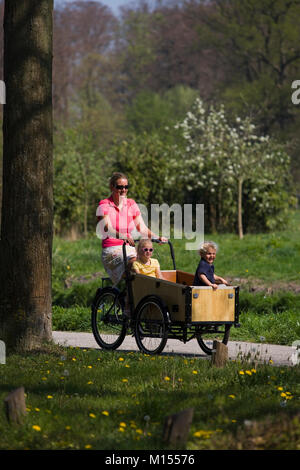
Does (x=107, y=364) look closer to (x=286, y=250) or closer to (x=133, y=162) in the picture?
(x=286, y=250)

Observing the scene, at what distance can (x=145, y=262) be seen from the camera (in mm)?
8461

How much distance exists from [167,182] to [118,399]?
16675 millimetres

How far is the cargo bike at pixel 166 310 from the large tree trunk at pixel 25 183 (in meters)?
1.01

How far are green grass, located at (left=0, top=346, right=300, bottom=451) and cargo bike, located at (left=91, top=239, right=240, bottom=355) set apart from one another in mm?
351

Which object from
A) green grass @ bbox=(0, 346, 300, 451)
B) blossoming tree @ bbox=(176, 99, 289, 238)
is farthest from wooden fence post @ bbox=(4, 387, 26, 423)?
blossoming tree @ bbox=(176, 99, 289, 238)

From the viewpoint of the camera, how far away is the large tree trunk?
7703mm

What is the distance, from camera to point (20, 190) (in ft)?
25.2

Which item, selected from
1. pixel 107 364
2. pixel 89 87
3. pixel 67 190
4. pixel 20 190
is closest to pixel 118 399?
pixel 107 364

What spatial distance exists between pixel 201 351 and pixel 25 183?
2.79 meters
